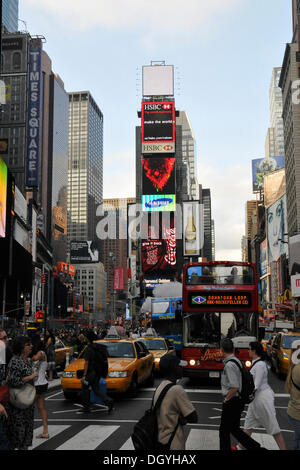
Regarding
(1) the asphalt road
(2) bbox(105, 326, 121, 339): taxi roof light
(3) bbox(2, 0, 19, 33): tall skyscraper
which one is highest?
(3) bbox(2, 0, 19, 33): tall skyscraper

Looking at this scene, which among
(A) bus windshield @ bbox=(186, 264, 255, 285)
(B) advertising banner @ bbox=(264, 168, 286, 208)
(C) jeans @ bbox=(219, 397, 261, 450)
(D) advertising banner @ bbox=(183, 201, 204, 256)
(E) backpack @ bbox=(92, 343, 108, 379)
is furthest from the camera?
(B) advertising banner @ bbox=(264, 168, 286, 208)

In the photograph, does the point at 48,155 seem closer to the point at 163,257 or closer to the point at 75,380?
the point at 163,257

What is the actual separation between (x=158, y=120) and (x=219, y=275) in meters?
96.3

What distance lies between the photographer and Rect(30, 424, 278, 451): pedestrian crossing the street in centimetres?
856

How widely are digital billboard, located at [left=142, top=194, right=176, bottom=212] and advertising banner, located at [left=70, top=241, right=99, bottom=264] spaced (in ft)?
158

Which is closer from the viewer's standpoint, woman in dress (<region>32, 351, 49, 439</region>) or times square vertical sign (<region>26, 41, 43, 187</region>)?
woman in dress (<region>32, 351, 49, 439</region>)

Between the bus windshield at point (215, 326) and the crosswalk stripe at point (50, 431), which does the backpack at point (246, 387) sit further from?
the bus windshield at point (215, 326)

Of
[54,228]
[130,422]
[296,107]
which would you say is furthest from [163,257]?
[130,422]

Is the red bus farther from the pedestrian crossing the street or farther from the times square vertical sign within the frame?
the times square vertical sign

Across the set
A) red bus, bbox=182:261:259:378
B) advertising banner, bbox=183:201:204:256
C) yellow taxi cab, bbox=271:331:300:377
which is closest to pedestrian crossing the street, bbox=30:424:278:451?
red bus, bbox=182:261:259:378

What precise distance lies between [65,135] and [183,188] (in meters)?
44.5

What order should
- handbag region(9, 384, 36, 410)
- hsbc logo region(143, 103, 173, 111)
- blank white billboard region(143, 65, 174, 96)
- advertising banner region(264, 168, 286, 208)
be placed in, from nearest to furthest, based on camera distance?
handbag region(9, 384, 36, 410) → hsbc logo region(143, 103, 173, 111) → blank white billboard region(143, 65, 174, 96) → advertising banner region(264, 168, 286, 208)

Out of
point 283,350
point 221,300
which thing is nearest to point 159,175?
point 283,350

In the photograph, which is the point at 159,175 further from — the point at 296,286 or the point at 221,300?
the point at 221,300
